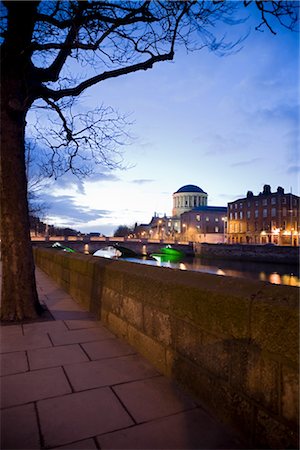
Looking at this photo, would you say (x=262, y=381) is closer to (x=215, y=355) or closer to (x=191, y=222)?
(x=215, y=355)

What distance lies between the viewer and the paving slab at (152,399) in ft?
7.64

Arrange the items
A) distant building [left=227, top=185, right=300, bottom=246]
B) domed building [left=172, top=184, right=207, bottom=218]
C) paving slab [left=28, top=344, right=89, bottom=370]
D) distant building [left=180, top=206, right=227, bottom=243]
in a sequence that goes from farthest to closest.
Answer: domed building [left=172, top=184, right=207, bottom=218]
distant building [left=180, top=206, right=227, bottom=243]
distant building [left=227, top=185, right=300, bottom=246]
paving slab [left=28, top=344, right=89, bottom=370]

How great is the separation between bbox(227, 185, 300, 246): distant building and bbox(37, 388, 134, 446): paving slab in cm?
6845

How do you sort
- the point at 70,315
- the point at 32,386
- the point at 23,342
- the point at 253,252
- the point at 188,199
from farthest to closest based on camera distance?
the point at 188,199 → the point at 253,252 → the point at 70,315 → the point at 23,342 → the point at 32,386

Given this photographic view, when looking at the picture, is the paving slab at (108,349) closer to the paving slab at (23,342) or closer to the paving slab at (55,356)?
the paving slab at (55,356)

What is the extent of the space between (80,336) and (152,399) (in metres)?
1.96

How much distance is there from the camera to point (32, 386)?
2742 mm

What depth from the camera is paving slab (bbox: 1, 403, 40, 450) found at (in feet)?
6.38

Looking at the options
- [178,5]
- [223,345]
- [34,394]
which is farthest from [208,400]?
[178,5]

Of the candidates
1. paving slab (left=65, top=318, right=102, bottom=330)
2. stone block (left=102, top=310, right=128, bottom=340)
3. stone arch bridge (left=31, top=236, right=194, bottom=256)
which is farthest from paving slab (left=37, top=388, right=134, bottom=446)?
stone arch bridge (left=31, top=236, right=194, bottom=256)

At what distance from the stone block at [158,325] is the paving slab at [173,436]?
31.8 inches

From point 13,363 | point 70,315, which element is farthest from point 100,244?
point 13,363

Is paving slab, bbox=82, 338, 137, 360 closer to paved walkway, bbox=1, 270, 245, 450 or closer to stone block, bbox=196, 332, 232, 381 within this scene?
paved walkway, bbox=1, 270, 245, 450

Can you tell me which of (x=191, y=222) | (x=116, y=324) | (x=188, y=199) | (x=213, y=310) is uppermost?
(x=188, y=199)
